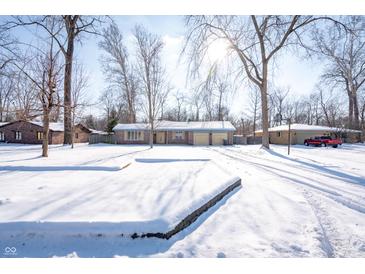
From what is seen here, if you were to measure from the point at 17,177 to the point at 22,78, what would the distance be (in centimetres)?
795

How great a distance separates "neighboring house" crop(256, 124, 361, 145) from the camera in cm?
3297

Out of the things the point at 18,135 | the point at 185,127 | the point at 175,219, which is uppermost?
the point at 185,127

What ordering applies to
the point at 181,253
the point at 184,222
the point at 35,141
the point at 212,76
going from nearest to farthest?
the point at 181,253 < the point at 184,222 < the point at 212,76 < the point at 35,141

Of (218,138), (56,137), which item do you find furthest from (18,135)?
(218,138)

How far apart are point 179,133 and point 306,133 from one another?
1893 centimetres

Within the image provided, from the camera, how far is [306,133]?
Result: 33.1 metres

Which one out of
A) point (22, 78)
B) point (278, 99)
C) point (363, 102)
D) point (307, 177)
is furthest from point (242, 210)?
point (278, 99)

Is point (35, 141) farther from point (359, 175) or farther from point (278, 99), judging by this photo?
point (278, 99)

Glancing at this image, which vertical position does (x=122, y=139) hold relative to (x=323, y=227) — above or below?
above

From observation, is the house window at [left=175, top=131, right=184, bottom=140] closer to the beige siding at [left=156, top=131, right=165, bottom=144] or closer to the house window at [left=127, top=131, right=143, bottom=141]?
the beige siding at [left=156, top=131, right=165, bottom=144]

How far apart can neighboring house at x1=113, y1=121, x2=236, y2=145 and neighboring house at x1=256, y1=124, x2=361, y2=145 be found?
28.6 feet

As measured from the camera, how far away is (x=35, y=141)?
103 ft

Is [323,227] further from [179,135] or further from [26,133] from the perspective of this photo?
[26,133]

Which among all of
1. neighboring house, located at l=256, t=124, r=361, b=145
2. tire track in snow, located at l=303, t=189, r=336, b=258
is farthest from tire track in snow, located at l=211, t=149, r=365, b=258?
neighboring house, located at l=256, t=124, r=361, b=145
